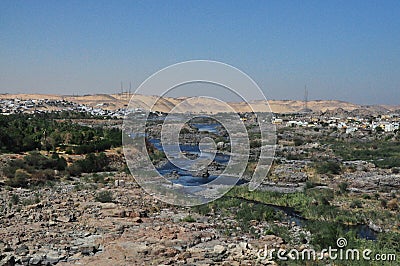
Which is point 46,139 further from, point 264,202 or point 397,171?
point 397,171

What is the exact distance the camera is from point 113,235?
946 centimetres

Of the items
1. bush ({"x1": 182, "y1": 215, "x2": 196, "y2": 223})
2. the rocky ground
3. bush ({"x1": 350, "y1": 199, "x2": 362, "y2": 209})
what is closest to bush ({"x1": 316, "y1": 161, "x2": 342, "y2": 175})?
bush ({"x1": 350, "y1": 199, "x2": 362, "y2": 209})

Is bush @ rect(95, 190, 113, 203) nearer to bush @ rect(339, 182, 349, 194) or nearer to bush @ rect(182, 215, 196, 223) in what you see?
bush @ rect(182, 215, 196, 223)

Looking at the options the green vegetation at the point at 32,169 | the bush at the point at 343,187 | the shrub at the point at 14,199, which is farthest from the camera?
the bush at the point at 343,187

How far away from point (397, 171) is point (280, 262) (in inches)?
644

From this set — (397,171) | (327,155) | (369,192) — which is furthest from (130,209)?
(327,155)

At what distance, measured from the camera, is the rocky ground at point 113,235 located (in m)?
7.93

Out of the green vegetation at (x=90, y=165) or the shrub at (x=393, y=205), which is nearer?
the shrub at (x=393, y=205)

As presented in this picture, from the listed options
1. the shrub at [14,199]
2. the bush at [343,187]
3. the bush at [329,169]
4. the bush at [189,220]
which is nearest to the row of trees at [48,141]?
the shrub at [14,199]

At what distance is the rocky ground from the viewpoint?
26.0 ft

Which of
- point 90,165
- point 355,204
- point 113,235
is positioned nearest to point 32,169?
point 90,165

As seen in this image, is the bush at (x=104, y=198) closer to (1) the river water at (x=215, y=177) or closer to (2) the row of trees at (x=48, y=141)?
(1) the river water at (x=215, y=177)

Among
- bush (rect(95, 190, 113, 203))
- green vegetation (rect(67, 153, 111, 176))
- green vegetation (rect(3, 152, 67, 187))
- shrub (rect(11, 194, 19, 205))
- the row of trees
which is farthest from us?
the row of trees

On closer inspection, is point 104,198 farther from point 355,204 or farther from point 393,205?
point 393,205
